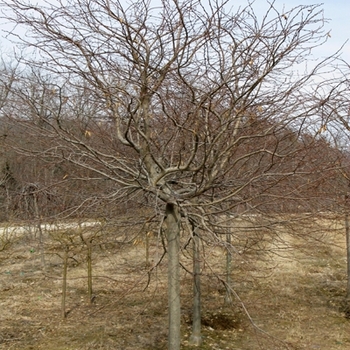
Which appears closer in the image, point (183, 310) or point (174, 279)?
point (174, 279)

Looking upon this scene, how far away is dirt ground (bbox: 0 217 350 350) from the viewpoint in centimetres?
565

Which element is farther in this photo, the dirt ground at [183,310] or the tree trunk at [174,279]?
the dirt ground at [183,310]

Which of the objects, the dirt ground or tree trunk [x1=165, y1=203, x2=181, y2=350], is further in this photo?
the dirt ground

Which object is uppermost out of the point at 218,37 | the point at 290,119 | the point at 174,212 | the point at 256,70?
the point at 218,37

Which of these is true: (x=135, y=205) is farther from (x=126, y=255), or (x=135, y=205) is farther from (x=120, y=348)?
(x=126, y=255)

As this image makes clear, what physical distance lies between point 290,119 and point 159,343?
3836 millimetres

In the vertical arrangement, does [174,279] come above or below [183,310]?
above

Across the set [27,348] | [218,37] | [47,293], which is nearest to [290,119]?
[218,37]

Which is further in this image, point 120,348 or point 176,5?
point 120,348

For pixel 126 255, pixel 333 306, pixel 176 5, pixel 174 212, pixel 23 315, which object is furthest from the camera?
pixel 126 255

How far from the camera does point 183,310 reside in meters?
7.29

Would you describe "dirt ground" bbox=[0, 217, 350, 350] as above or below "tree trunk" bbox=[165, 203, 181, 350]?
below

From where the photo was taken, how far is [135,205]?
5285 mm

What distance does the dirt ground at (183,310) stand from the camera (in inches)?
222
